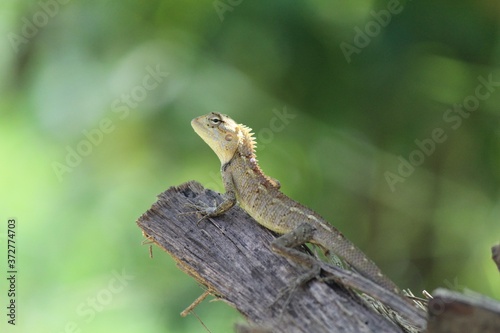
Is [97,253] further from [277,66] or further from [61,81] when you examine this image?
[277,66]

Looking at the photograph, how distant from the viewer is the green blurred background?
593 cm

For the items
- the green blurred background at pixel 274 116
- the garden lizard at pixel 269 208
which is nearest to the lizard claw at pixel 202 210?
the garden lizard at pixel 269 208

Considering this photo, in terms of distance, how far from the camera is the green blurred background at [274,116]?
593cm

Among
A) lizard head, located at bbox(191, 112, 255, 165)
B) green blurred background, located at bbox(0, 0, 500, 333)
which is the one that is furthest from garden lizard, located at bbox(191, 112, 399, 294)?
green blurred background, located at bbox(0, 0, 500, 333)

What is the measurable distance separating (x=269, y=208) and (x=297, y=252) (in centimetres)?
51

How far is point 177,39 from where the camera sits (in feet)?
20.8

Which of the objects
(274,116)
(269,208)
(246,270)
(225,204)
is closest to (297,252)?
(246,270)

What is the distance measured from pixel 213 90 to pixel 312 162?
134cm

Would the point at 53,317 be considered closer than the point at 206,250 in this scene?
No

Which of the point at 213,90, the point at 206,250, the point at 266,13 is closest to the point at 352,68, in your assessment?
the point at 266,13

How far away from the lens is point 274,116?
20.9 ft

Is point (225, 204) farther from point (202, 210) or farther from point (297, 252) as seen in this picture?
point (297, 252)

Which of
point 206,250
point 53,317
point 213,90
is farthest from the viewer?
point 213,90

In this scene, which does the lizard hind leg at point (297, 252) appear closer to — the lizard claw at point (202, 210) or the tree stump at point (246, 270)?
the tree stump at point (246, 270)
